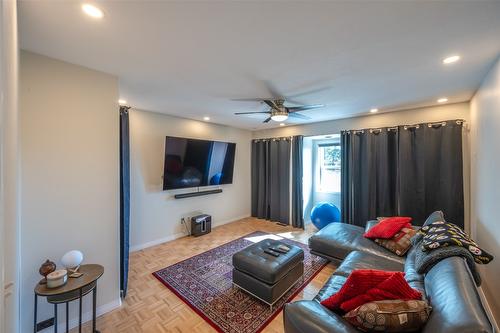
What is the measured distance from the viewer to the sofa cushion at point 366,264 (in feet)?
6.93

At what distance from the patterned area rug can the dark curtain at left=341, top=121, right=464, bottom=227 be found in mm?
1547

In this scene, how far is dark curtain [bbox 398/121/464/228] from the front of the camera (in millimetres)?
3070

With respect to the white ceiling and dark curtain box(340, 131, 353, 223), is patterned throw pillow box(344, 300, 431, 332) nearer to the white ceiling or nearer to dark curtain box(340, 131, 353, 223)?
the white ceiling

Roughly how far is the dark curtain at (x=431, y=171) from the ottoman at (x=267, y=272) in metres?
2.31

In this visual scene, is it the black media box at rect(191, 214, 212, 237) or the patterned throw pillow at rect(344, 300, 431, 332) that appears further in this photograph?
the black media box at rect(191, 214, 212, 237)

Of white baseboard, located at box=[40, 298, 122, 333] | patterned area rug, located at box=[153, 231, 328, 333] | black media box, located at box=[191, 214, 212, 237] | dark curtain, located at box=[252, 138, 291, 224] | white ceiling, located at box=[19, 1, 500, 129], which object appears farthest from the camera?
dark curtain, located at box=[252, 138, 291, 224]

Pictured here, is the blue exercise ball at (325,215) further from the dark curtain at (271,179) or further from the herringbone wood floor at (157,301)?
the herringbone wood floor at (157,301)

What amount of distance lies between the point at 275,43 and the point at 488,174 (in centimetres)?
264

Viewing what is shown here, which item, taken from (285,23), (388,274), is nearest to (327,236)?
(388,274)

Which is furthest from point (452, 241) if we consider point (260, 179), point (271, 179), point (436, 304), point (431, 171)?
point (260, 179)

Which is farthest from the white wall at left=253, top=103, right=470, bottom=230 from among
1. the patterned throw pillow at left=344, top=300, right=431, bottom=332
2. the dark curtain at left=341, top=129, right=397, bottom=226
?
the patterned throw pillow at left=344, top=300, right=431, bottom=332

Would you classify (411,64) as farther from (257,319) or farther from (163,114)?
(163,114)

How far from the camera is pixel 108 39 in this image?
1593 millimetres

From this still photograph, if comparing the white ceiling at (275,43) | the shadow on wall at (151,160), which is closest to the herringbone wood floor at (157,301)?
the shadow on wall at (151,160)
